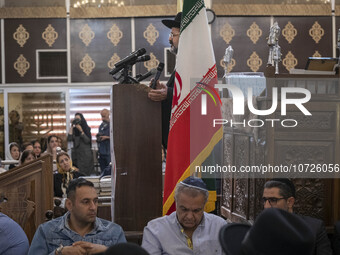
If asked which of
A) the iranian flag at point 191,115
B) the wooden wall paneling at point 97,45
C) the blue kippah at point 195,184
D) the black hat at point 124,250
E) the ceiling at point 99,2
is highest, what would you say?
the ceiling at point 99,2

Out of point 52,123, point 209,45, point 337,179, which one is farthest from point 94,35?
point 337,179

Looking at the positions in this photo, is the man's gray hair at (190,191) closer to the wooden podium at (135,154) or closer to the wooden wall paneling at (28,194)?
the wooden podium at (135,154)

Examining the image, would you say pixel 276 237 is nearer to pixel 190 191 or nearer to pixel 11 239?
pixel 190 191

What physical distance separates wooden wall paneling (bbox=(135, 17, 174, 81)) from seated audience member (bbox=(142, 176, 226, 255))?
7582 millimetres

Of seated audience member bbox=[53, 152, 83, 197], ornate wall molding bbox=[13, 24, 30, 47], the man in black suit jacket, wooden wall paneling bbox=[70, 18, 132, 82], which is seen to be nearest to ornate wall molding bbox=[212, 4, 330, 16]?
wooden wall paneling bbox=[70, 18, 132, 82]

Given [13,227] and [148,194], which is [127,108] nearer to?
[148,194]

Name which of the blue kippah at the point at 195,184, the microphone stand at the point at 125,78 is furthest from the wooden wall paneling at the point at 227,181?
the blue kippah at the point at 195,184

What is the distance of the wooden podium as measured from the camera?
12.0 feet

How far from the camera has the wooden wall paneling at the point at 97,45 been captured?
33.9ft

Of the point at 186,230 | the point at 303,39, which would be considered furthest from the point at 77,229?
the point at 303,39

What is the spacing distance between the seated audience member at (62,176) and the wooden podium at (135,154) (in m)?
1.92

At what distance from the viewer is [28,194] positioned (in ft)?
13.0

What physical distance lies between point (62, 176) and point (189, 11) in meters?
2.53

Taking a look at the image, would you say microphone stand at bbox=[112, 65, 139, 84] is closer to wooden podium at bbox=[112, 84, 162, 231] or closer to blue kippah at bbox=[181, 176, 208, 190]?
wooden podium at bbox=[112, 84, 162, 231]
